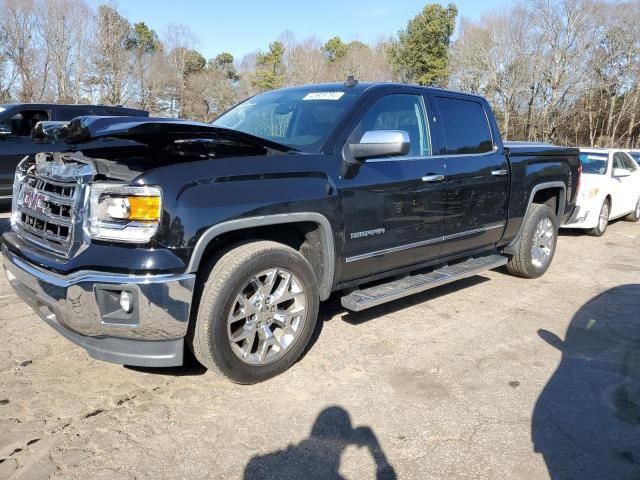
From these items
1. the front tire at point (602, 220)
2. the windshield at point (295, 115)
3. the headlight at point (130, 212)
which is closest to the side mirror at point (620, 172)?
the front tire at point (602, 220)

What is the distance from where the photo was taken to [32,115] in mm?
8398

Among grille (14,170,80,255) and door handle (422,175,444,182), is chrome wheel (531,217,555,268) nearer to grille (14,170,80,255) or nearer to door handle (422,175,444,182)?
door handle (422,175,444,182)

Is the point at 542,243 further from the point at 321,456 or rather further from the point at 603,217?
the point at 321,456

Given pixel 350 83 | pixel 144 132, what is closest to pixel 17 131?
pixel 350 83

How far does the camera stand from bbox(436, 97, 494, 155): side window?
4.49 metres

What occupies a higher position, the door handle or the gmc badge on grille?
the door handle

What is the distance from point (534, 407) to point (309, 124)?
247cm

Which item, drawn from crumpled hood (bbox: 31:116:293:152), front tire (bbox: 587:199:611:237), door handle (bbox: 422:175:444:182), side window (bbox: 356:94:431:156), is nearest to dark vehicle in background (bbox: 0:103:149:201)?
side window (bbox: 356:94:431:156)

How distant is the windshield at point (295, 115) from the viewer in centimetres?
368

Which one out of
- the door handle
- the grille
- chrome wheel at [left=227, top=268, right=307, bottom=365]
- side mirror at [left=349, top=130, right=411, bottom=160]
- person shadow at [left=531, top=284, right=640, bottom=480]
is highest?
side mirror at [left=349, top=130, right=411, bottom=160]

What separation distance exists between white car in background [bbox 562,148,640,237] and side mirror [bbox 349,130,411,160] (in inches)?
234

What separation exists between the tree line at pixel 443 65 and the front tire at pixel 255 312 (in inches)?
1129

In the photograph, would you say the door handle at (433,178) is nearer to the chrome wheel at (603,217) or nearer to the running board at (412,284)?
the running board at (412,284)

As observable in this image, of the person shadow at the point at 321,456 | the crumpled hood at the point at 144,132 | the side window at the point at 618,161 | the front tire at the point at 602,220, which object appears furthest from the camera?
the side window at the point at 618,161
